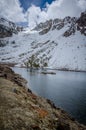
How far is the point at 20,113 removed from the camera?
26.4m

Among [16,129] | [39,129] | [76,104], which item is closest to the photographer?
[16,129]

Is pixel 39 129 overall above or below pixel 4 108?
below

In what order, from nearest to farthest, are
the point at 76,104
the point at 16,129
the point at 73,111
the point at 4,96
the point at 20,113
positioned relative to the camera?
1. the point at 16,129
2. the point at 20,113
3. the point at 4,96
4. the point at 73,111
5. the point at 76,104

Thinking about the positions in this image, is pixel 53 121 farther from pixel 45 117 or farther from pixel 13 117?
pixel 13 117

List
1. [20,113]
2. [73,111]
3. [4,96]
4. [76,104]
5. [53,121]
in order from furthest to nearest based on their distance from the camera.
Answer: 1. [76,104]
2. [73,111]
3. [4,96]
4. [53,121]
5. [20,113]

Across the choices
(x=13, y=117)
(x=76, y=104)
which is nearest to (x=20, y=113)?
(x=13, y=117)

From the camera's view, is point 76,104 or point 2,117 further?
point 76,104

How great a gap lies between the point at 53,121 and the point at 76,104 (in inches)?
1247

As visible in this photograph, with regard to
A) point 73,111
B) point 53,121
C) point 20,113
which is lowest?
point 73,111

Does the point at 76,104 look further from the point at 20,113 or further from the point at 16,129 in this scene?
the point at 16,129

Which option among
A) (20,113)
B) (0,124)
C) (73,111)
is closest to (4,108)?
(20,113)

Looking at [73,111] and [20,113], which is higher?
[20,113]

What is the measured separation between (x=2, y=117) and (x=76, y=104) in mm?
38366

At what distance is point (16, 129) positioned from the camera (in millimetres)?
22250
